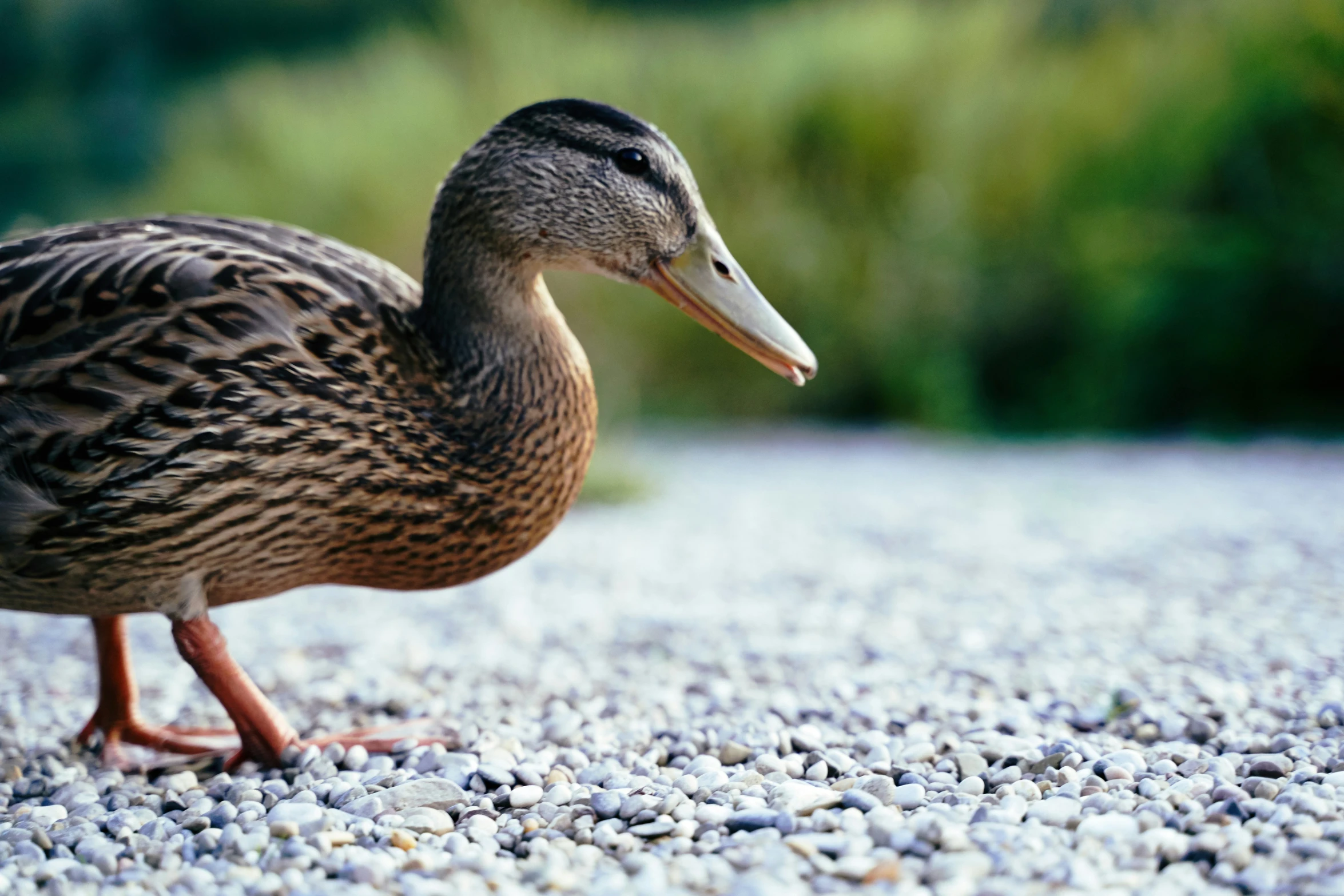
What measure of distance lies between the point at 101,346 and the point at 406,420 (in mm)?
476

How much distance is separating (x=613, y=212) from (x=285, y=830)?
110cm

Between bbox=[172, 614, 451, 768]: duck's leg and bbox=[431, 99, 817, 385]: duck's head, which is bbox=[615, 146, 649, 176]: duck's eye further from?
bbox=[172, 614, 451, 768]: duck's leg

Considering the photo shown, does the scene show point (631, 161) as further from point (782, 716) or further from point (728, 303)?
point (782, 716)

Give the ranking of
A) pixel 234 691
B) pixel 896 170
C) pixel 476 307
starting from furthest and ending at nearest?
1. pixel 896 170
2. pixel 476 307
3. pixel 234 691

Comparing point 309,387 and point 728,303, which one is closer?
point 309,387

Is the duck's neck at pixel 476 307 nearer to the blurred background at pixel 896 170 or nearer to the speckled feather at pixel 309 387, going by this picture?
the speckled feather at pixel 309 387

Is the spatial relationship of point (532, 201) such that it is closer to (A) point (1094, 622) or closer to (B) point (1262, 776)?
(B) point (1262, 776)

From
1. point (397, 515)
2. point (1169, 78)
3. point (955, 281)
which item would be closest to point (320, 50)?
point (955, 281)

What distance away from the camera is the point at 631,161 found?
1.99 m

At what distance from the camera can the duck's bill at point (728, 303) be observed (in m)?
1.96

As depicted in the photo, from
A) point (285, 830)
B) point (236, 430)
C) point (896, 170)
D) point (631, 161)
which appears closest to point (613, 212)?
point (631, 161)

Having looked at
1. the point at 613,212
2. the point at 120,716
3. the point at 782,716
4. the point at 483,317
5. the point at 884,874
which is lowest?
the point at 120,716

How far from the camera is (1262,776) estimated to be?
5.65ft

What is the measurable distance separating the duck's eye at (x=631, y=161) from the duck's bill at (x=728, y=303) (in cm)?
15
